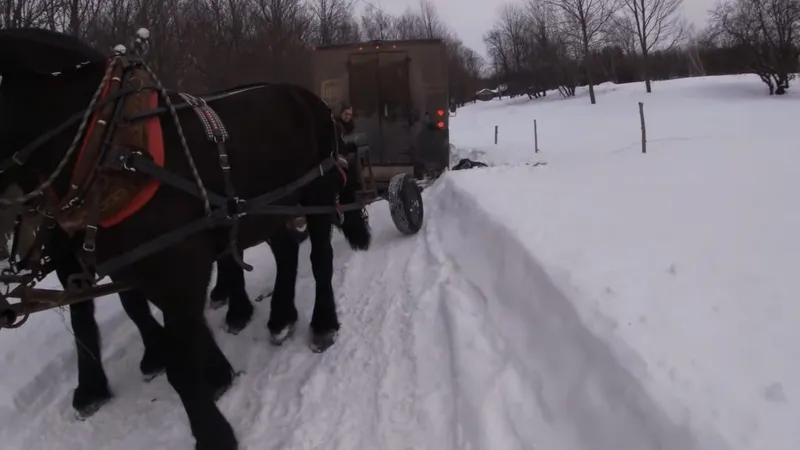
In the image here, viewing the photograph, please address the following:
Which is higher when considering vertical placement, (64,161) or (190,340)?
(64,161)

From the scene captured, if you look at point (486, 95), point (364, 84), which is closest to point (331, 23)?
point (364, 84)

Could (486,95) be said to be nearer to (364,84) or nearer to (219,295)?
(364,84)

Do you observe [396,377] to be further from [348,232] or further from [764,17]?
[764,17]

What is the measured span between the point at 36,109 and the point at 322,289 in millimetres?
2331

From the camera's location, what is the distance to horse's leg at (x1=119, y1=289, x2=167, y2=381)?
412cm

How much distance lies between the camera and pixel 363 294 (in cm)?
525

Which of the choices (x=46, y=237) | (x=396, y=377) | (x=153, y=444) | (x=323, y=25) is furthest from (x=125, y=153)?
(x=323, y=25)

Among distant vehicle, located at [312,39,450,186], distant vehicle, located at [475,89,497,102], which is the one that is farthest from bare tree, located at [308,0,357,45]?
distant vehicle, located at [475,89,497,102]

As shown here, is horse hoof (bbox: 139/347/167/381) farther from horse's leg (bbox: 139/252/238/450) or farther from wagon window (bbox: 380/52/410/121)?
wagon window (bbox: 380/52/410/121)

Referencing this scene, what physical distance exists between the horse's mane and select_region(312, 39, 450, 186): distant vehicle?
707 cm

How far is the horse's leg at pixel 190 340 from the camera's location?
304 cm

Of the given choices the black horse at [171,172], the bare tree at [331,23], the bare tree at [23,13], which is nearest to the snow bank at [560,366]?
the black horse at [171,172]

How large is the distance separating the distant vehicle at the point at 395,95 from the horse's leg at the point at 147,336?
19.7ft

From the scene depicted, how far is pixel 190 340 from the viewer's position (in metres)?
3.12
